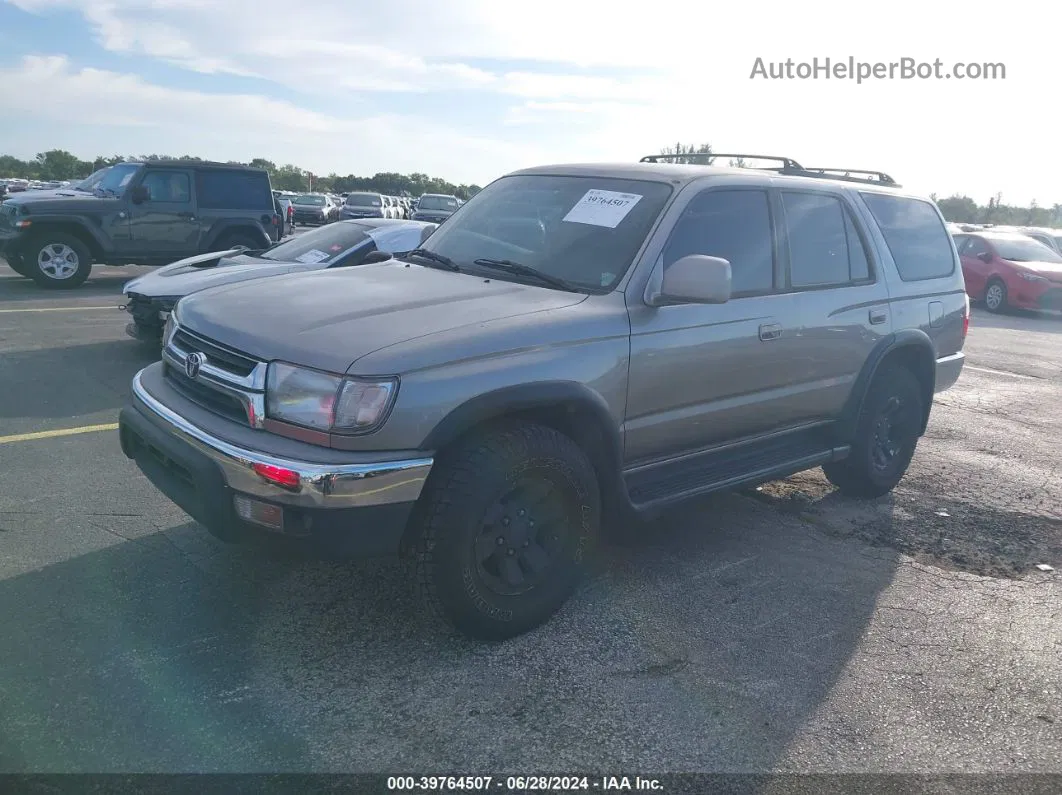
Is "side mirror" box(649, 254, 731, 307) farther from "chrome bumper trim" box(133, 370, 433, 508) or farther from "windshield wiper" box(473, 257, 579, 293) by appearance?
"chrome bumper trim" box(133, 370, 433, 508)

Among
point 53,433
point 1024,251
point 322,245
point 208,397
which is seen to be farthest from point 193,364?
point 1024,251

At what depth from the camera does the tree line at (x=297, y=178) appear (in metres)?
59.2

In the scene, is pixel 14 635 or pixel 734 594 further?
pixel 734 594

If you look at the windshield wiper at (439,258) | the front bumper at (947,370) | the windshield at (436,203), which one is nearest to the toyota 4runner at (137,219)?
the windshield wiper at (439,258)

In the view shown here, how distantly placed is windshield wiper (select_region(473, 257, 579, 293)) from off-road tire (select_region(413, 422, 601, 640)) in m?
0.73

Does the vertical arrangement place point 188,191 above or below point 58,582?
above

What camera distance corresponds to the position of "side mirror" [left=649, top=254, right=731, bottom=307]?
3.65 m

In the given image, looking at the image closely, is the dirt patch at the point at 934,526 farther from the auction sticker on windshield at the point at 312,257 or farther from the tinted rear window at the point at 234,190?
the tinted rear window at the point at 234,190

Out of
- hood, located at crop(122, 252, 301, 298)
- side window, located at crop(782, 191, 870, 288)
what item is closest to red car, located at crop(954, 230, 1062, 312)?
side window, located at crop(782, 191, 870, 288)

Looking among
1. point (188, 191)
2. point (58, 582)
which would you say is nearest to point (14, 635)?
point (58, 582)

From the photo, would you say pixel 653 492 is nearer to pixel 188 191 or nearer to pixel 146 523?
pixel 146 523

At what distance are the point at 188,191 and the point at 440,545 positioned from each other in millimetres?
11515

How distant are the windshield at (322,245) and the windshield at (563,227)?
399 cm

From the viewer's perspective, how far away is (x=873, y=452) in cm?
535
